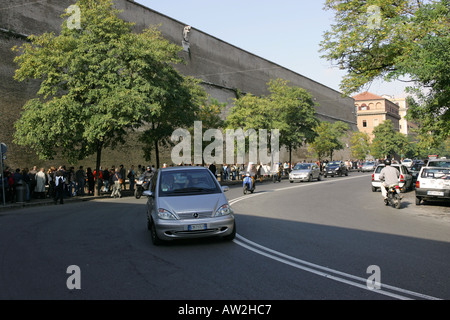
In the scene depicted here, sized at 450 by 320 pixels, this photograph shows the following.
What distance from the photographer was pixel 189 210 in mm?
7785

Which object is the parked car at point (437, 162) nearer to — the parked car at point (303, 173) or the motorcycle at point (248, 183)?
the motorcycle at point (248, 183)

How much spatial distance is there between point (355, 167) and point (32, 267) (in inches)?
3051

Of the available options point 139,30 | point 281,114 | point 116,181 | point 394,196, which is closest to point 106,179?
point 116,181

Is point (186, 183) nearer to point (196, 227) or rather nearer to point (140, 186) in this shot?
point (196, 227)

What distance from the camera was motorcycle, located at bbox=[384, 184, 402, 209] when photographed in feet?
50.2

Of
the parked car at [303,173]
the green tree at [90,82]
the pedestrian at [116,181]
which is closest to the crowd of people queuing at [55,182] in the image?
the pedestrian at [116,181]

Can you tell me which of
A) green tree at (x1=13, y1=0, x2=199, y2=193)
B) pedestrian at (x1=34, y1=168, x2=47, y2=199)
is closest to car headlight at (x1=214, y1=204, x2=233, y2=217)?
green tree at (x1=13, y1=0, x2=199, y2=193)

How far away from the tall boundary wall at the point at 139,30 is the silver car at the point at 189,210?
733 inches

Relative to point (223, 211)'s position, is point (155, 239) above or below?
below

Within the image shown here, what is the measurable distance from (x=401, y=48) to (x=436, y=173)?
5.97 m

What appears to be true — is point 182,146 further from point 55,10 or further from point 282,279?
point 282,279

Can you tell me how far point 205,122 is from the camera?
36438 mm

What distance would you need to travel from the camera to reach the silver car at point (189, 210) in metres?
7.75
